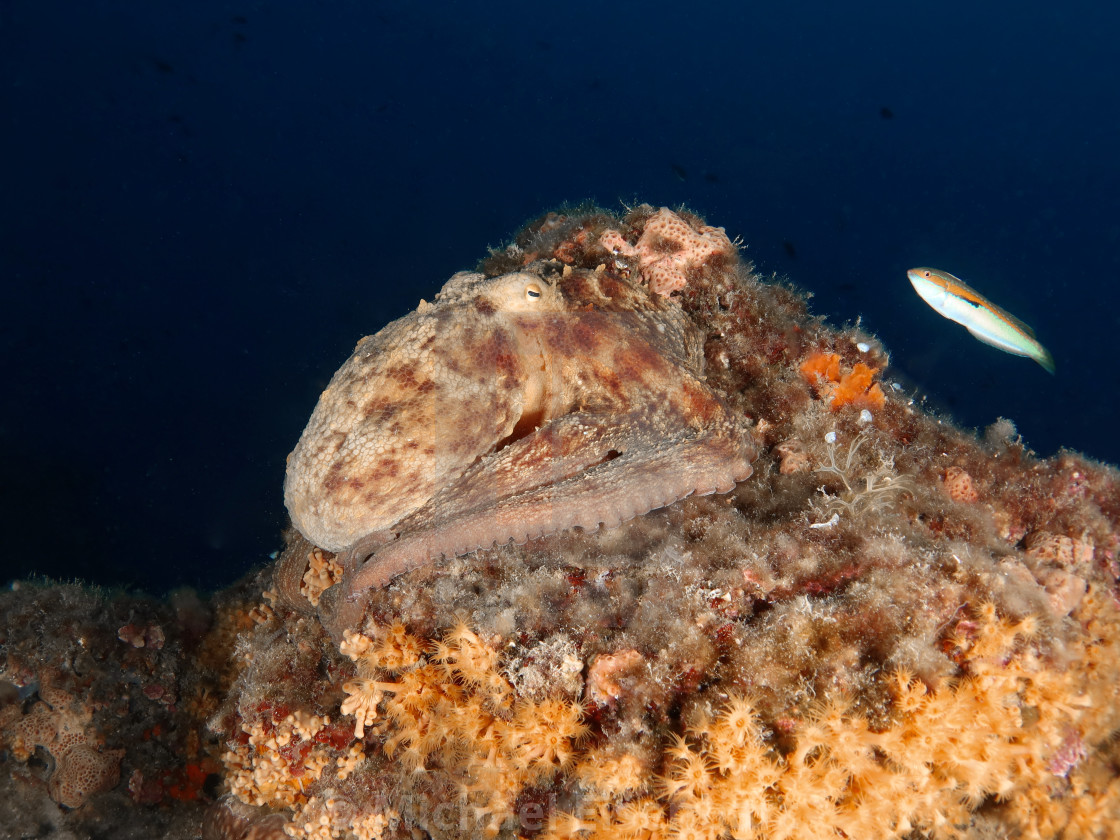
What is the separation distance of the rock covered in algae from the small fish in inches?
33.5

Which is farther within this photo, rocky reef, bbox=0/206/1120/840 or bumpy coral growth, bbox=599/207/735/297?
bumpy coral growth, bbox=599/207/735/297

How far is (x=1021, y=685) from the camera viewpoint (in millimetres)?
2875

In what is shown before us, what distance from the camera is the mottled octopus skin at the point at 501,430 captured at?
3.44 m

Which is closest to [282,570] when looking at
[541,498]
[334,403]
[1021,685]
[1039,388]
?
[334,403]

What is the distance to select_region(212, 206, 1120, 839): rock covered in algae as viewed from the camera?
9.14 feet

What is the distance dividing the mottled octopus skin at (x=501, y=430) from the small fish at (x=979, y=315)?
245cm

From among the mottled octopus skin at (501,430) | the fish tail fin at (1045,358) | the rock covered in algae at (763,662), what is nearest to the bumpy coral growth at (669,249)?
the rock covered in algae at (763,662)

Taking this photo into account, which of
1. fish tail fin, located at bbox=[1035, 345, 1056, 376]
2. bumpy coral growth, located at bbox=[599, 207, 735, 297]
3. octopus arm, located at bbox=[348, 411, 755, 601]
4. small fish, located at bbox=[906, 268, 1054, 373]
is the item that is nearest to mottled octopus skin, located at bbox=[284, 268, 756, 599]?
octopus arm, located at bbox=[348, 411, 755, 601]

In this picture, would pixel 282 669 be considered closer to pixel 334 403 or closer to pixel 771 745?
pixel 334 403

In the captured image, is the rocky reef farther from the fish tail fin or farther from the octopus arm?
the fish tail fin

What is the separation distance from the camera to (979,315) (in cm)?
477

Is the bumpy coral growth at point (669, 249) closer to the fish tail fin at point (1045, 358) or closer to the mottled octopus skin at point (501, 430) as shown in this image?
the mottled octopus skin at point (501, 430)

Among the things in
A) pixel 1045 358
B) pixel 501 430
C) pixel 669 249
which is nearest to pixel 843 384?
pixel 1045 358

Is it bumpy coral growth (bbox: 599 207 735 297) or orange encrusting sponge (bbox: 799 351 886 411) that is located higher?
bumpy coral growth (bbox: 599 207 735 297)
